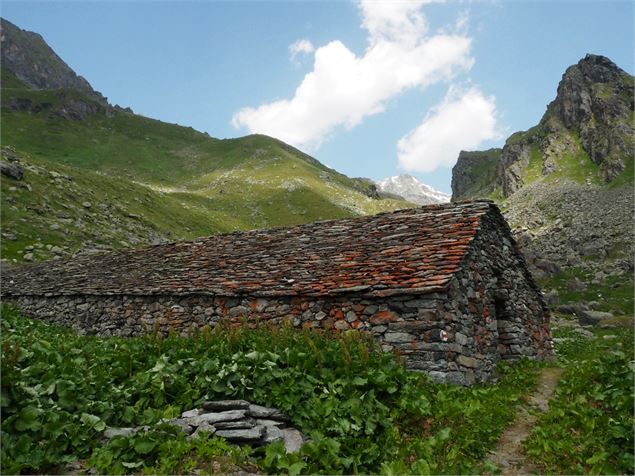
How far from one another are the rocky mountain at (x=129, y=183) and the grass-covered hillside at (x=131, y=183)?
0.56 feet

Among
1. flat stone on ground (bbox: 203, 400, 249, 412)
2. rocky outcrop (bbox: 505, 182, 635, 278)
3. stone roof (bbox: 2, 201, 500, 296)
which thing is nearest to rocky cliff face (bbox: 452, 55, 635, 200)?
rocky outcrop (bbox: 505, 182, 635, 278)

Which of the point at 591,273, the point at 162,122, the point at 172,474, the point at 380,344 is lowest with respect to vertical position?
the point at 172,474

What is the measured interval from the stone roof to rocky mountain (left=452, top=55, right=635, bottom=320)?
85.4ft

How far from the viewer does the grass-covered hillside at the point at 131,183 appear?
3512 centimetres

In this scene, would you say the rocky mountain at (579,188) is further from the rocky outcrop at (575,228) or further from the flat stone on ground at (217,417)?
the flat stone on ground at (217,417)

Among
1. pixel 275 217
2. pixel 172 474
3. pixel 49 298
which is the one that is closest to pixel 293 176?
pixel 275 217

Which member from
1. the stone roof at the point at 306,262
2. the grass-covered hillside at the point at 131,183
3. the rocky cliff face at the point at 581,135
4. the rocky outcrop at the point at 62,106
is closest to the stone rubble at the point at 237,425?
the stone roof at the point at 306,262

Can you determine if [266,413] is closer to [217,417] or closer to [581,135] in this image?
[217,417]

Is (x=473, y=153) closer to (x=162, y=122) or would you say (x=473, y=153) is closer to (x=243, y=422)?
(x=162, y=122)

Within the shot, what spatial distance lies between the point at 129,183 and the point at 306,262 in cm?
4861

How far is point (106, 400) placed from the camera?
6.89 meters

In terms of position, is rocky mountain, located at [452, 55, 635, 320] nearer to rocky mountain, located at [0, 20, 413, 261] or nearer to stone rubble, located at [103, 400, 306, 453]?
rocky mountain, located at [0, 20, 413, 261]

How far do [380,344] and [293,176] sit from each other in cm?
8822

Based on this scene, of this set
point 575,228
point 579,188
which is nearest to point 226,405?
point 575,228
